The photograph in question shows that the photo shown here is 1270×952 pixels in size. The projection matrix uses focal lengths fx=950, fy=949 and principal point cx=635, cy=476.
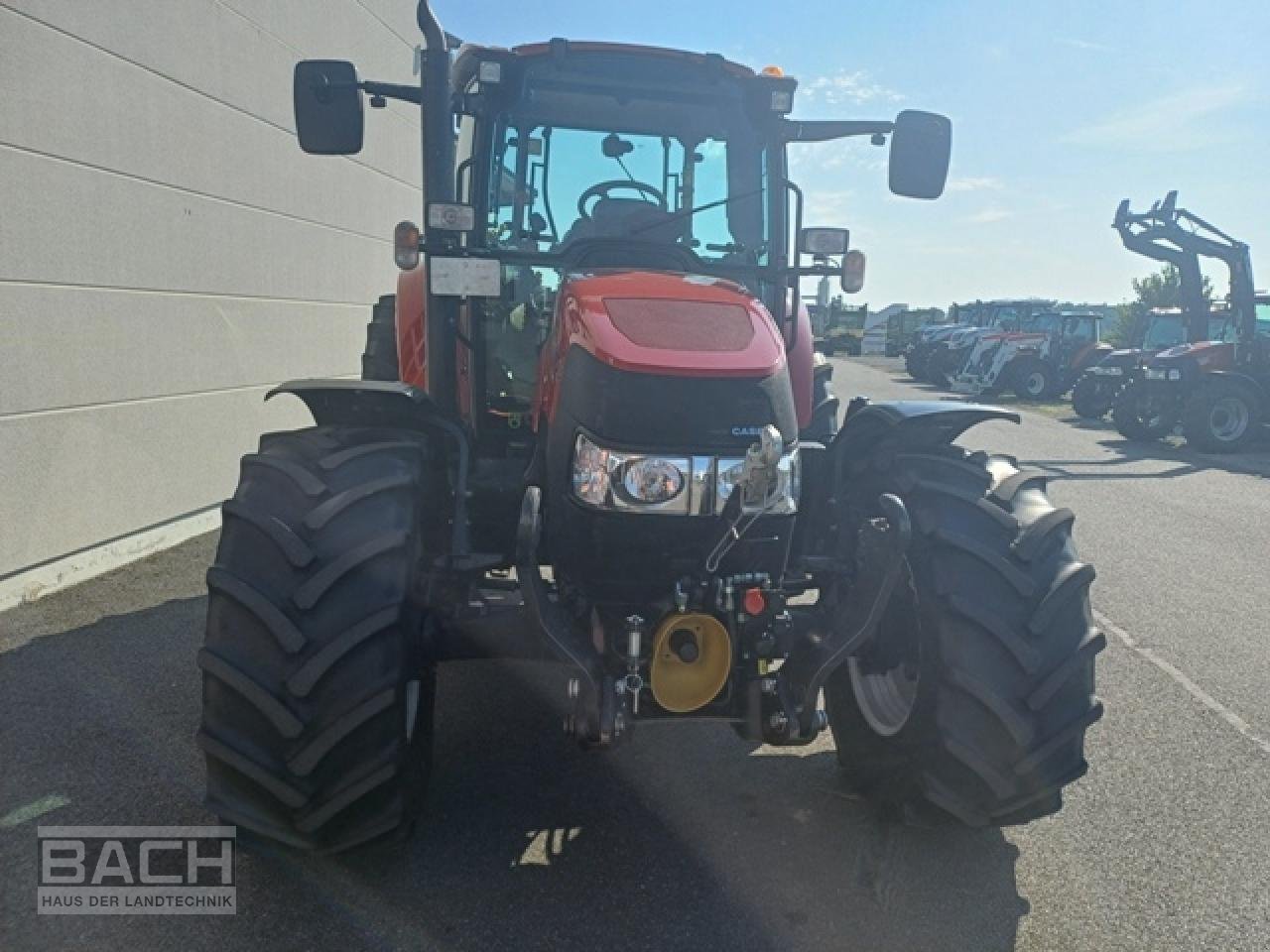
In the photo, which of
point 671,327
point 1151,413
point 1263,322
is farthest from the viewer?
point 1263,322

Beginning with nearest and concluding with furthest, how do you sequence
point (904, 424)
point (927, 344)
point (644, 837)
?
point (644, 837)
point (904, 424)
point (927, 344)

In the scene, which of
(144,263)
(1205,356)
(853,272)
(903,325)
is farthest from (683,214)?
(903,325)

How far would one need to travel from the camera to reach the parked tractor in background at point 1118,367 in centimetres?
1723

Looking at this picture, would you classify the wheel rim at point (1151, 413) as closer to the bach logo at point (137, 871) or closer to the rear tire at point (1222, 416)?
the rear tire at point (1222, 416)

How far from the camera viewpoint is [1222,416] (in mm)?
14578

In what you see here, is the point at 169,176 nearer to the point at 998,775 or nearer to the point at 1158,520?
the point at 998,775

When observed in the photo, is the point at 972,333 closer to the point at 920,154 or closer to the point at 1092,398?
the point at 1092,398

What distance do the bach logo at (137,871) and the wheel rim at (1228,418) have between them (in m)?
15.3

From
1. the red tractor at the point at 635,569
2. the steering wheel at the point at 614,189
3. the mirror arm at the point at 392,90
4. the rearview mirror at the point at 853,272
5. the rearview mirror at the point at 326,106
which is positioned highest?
the mirror arm at the point at 392,90

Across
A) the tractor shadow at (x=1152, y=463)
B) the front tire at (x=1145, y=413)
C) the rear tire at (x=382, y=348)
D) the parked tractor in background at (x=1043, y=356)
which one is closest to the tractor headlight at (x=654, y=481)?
the rear tire at (x=382, y=348)

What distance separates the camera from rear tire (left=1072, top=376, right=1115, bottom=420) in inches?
715

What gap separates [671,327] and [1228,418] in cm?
1493

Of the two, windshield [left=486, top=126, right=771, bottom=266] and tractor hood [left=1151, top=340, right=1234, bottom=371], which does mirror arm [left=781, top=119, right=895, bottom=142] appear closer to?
windshield [left=486, top=126, right=771, bottom=266]

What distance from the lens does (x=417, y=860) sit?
2.79 metres
